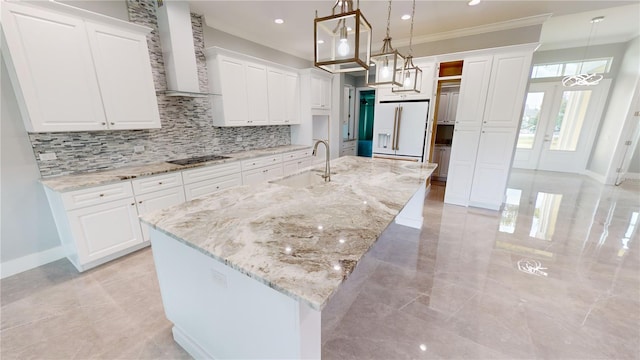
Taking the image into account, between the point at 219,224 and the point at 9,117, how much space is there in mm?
2491

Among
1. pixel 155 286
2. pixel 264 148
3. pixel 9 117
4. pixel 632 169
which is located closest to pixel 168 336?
pixel 155 286

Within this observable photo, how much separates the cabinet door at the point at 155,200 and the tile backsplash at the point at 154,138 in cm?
59

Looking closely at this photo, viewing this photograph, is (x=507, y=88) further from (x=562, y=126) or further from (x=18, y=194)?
(x=18, y=194)

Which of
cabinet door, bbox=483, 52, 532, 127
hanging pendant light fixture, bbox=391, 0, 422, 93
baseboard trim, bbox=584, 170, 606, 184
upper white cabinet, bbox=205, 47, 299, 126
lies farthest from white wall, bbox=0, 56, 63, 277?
baseboard trim, bbox=584, 170, 606, 184

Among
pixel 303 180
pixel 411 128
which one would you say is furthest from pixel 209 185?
pixel 411 128

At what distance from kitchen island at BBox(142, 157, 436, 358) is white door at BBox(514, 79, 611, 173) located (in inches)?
282

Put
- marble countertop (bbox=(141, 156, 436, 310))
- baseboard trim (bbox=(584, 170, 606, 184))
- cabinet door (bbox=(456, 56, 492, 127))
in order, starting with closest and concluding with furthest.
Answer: marble countertop (bbox=(141, 156, 436, 310)) < cabinet door (bbox=(456, 56, 492, 127)) < baseboard trim (bbox=(584, 170, 606, 184))

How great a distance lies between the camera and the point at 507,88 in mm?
3461

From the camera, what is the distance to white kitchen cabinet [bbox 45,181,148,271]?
2184 mm

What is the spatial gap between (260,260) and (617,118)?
26.8 ft

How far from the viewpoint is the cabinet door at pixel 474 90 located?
3566mm

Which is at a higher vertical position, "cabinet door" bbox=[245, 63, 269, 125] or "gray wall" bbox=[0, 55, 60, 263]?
"cabinet door" bbox=[245, 63, 269, 125]

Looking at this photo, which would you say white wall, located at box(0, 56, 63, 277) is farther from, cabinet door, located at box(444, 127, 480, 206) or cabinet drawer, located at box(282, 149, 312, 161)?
cabinet door, located at box(444, 127, 480, 206)

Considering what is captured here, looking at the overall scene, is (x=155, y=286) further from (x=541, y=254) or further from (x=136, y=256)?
(x=541, y=254)
